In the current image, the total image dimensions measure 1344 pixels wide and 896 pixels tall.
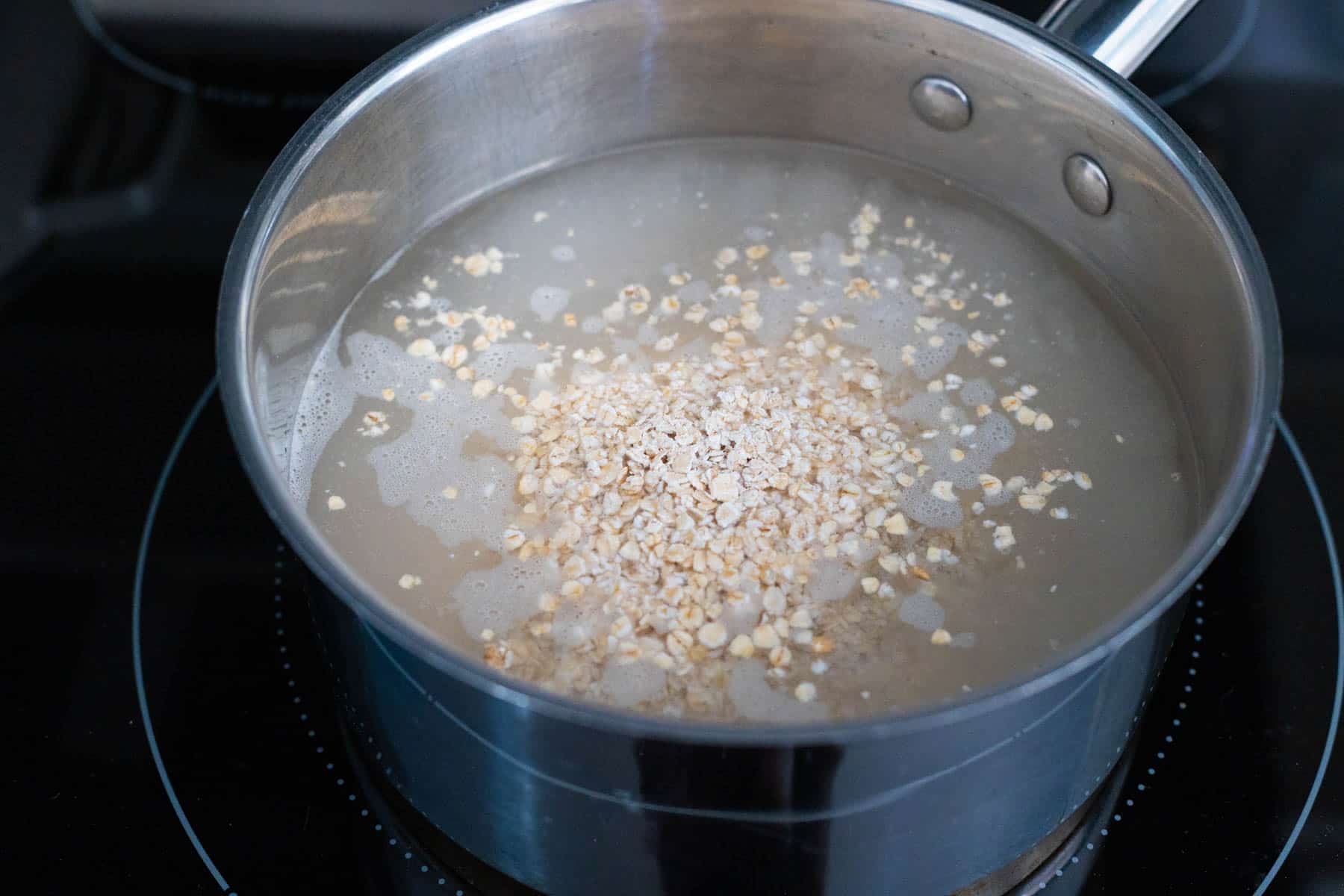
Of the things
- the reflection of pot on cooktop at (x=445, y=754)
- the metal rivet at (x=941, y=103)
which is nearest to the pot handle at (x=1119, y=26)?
the metal rivet at (x=941, y=103)

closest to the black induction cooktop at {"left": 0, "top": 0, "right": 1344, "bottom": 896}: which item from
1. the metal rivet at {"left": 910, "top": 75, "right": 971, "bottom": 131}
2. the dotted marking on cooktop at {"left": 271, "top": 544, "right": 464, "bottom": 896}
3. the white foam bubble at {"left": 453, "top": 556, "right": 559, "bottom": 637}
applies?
the dotted marking on cooktop at {"left": 271, "top": 544, "right": 464, "bottom": 896}

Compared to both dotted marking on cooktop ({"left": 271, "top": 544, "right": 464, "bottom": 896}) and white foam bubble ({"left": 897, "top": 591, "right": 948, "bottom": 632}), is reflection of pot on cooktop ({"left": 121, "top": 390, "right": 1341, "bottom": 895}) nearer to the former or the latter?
dotted marking on cooktop ({"left": 271, "top": 544, "right": 464, "bottom": 896})

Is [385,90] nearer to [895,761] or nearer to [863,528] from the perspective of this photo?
[863,528]

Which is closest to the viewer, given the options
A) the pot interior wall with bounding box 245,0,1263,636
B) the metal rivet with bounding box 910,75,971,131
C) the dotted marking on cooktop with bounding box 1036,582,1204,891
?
the dotted marking on cooktop with bounding box 1036,582,1204,891

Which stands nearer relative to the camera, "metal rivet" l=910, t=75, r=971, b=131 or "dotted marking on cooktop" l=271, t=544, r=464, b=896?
"dotted marking on cooktop" l=271, t=544, r=464, b=896

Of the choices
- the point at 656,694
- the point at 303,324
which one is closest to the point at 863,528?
the point at 656,694

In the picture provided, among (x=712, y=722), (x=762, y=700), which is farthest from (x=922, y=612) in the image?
(x=712, y=722)

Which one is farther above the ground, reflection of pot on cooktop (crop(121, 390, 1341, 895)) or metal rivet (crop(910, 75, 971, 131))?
metal rivet (crop(910, 75, 971, 131))

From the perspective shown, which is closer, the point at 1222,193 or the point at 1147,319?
the point at 1222,193

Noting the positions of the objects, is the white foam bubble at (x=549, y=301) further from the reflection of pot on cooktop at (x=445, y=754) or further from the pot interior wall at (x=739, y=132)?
the reflection of pot on cooktop at (x=445, y=754)
